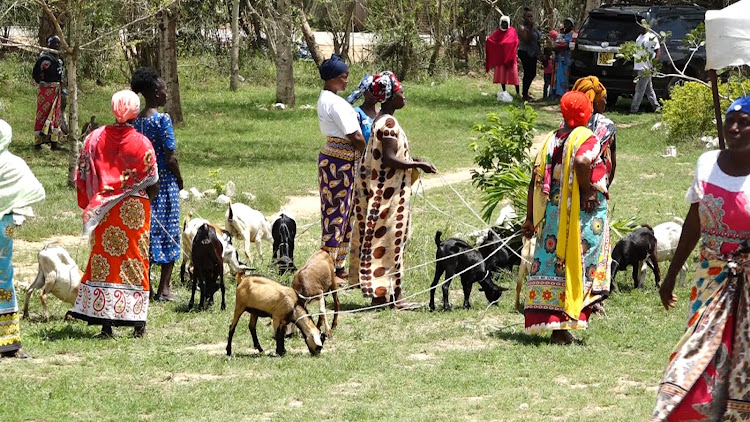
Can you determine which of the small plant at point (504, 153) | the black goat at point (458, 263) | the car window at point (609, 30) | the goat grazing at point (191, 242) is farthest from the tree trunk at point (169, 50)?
the black goat at point (458, 263)

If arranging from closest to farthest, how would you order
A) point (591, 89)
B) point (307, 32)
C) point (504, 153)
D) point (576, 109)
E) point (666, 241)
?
point (576, 109) → point (591, 89) → point (666, 241) → point (504, 153) → point (307, 32)

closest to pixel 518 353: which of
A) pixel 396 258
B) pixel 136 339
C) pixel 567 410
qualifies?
pixel 567 410

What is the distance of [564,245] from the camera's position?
24.5ft

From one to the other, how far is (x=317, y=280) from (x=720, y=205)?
10.7 feet

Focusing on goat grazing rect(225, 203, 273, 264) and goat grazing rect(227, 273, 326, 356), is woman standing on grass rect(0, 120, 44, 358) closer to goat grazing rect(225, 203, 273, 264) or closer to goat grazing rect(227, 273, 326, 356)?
goat grazing rect(227, 273, 326, 356)

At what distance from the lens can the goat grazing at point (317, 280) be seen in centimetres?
761

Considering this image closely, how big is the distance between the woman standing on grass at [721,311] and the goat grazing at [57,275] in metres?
4.82

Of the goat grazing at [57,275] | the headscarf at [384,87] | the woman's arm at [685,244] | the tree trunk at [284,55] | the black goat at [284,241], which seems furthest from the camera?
the tree trunk at [284,55]

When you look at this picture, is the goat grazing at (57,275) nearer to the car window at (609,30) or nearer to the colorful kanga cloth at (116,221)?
the colorful kanga cloth at (116,221)

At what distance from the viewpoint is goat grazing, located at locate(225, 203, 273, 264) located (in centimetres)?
1039

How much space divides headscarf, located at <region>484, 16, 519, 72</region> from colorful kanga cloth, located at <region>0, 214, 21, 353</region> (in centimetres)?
1672

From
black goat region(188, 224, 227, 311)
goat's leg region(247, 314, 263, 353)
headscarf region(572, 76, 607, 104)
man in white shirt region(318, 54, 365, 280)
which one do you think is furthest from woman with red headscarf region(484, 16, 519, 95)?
goat's leg region(247, 314, 263, 353)

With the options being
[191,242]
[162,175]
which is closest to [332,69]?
[162,175]

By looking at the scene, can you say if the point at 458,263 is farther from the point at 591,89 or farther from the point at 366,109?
the point at 591,89
